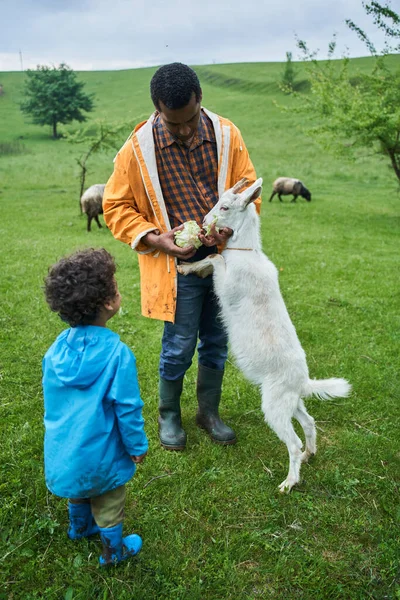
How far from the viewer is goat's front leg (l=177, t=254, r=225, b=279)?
11.9 ft

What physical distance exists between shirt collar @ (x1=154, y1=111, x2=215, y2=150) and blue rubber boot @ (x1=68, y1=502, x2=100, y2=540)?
239cm

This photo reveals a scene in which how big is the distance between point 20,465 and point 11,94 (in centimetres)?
6338

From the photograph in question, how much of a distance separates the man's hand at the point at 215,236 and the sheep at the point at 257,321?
0.05 meters

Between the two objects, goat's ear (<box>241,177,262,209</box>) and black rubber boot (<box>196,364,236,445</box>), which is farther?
black rubber boot (<box>196,364,236,445</box>)

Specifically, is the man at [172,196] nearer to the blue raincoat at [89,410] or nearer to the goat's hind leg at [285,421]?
the goat's hind leg at [285,421]

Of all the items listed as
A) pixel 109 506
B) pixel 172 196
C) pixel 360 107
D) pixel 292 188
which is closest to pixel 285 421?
pixel 109 506

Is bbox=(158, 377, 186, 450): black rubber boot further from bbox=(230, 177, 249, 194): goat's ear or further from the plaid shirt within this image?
bbox=(230, 177, 249, 194): goat's ear

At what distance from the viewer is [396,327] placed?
22.1 feet

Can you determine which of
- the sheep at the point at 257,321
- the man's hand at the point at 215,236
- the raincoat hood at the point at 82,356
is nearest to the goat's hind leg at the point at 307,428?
the sheep at the point at 257,321

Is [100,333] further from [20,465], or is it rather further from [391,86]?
[391,86]

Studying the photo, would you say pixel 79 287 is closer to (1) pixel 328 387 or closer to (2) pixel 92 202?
(1) pixel 328 387

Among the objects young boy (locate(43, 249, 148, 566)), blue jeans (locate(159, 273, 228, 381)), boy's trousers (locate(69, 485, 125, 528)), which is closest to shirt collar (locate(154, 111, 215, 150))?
blue jeans (locate(159, 273, 228, 381))

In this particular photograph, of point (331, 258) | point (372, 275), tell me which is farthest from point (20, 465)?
point (331, 258)

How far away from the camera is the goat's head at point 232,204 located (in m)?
3.44
